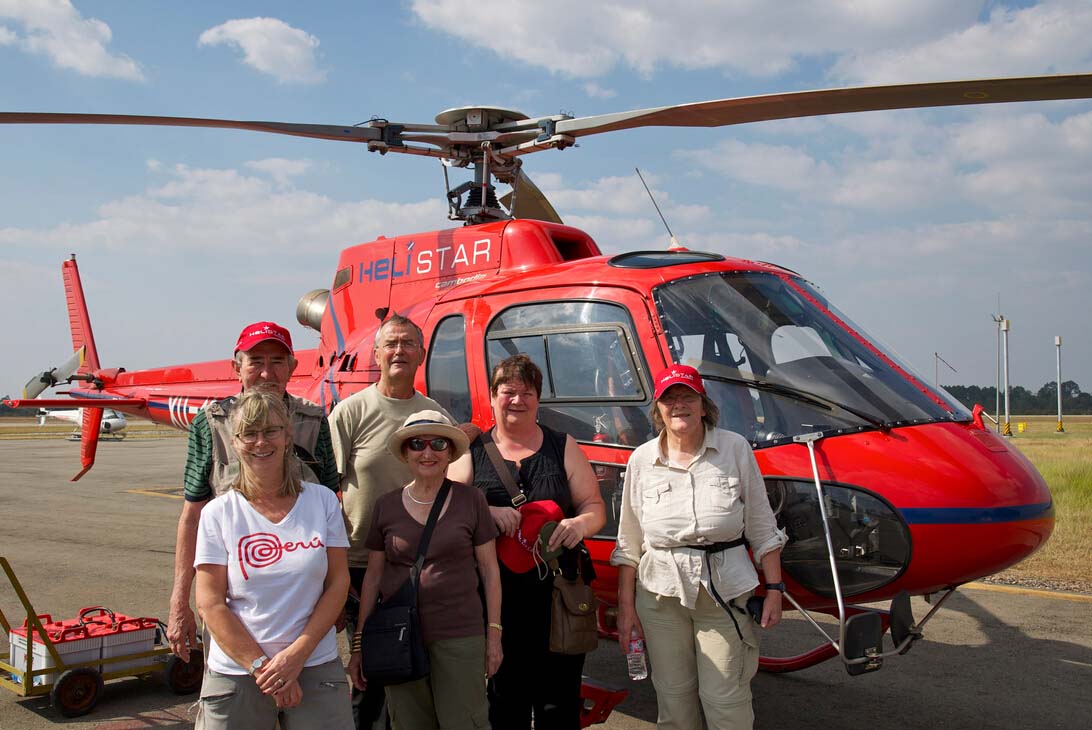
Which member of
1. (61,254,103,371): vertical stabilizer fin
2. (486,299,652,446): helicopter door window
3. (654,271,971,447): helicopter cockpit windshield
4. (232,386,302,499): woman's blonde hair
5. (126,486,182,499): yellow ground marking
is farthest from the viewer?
(126,486,182,499): yellow ground marking

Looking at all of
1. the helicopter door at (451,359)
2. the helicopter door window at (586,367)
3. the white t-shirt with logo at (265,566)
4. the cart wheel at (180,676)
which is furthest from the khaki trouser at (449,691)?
the cart wheel at (180,676)

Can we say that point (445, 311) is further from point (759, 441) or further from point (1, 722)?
point (1, 722)

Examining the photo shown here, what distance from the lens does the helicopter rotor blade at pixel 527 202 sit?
754 cm

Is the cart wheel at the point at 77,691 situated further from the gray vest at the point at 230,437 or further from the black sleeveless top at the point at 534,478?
the black sleeveless top at the point at 534,478

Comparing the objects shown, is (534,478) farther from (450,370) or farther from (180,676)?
(180,676)

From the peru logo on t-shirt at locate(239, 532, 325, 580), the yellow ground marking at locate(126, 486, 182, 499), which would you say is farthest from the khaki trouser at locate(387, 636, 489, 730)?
the yellow ground marking at locate(126, 486, 182, 499)

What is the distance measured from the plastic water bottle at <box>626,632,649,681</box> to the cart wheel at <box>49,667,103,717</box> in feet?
11.2

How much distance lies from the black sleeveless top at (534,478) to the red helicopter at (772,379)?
762 mm

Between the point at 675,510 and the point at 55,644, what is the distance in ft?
12.8

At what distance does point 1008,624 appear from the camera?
6.74 meters

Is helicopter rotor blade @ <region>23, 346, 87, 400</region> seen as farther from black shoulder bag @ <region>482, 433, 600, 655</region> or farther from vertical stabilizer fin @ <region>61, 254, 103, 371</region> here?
black shoulder bag @ <region>482, 433, 600, 655</region>

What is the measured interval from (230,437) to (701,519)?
6.03 feet

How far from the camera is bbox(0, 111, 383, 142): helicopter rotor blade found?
5.57 meters

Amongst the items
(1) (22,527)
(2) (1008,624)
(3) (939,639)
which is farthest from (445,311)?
(1) (22,527)
